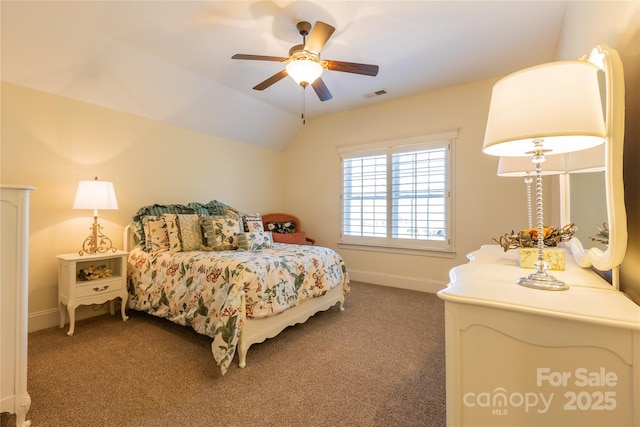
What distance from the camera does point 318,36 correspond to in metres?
2.05

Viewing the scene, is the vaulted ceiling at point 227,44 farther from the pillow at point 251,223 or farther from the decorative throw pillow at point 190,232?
the pillow at point 251,223

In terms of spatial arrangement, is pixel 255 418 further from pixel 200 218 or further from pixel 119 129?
pixel 119 129

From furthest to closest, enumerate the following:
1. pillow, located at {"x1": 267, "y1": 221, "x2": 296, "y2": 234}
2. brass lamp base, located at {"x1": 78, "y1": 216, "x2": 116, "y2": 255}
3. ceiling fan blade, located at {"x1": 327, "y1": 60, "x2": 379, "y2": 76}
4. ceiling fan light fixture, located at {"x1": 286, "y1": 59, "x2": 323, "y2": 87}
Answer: pillow, located at {"x1": 267, "y1": 221, "x2": 296, "y2": 234} → brass lamp base, located at {"x1": 78, "y1": 216, "x2": 116, "y2": 255} → ceiling fan blade, located at {"x1": 327, "y1": 60, "x2": 379, "y2": 76} → ceiling fan light fixture, located at {"x1": 286, "y1": 59, "x2": 323, "y2": 87}

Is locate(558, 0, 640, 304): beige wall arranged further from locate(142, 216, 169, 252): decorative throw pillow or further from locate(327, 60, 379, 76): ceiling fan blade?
locate(142, 216, 169, 252): decorative throw pillow

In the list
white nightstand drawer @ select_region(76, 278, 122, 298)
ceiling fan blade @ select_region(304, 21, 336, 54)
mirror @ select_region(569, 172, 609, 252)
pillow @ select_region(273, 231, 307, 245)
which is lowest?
white nightstand drawer @ select_region(76, 278, 122, 298)

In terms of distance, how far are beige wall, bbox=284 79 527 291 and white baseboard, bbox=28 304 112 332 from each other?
10.3ft

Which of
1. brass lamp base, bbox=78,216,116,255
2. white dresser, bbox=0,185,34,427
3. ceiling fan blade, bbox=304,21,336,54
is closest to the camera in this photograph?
white dresser, bbox=0,185,34,427

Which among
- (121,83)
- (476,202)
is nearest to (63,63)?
(121,83)

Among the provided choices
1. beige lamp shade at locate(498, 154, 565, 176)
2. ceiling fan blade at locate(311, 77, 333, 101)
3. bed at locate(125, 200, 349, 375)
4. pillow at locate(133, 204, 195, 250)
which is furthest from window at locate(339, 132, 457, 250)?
pillow at locate(133, 204, 195, 250)

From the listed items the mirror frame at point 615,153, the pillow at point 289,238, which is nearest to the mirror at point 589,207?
the mirror frame at point 615,153

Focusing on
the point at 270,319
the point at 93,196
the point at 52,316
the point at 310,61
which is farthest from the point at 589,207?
the point at 52,316

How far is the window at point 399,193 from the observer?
3.79 m

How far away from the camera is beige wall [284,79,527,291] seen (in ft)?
11.5

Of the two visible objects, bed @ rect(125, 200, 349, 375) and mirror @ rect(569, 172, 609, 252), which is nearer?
mirror @ rect(569, 172, 609, 252)
